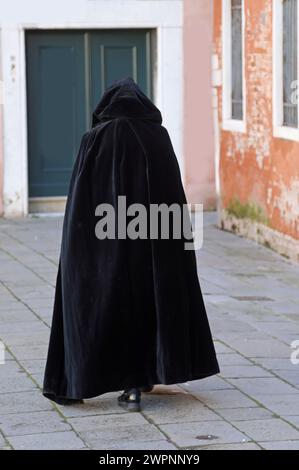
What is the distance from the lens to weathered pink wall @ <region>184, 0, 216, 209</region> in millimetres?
15766

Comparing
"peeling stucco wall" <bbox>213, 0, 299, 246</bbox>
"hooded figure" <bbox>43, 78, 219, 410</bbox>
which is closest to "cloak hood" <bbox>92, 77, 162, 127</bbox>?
"hooded figure" <bbox>43, 78, 219, 410</bbox>

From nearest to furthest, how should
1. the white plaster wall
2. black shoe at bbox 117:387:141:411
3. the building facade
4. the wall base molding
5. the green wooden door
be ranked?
black shoe at bbox 117:387:141:411 → the wall base molding → the white plaster wall → the building facade → the green wooden door

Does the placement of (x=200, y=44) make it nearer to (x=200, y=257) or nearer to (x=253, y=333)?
(x=200, y=257)

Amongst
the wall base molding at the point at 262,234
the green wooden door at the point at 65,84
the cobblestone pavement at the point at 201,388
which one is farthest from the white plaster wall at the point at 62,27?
the cobblestone pavement at the point at 201,388

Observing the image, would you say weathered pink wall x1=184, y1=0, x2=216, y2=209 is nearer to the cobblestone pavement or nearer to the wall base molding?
the wall base molding

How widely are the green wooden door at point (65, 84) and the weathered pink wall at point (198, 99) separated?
63 cm

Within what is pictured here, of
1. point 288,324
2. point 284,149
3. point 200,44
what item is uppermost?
point 200,44

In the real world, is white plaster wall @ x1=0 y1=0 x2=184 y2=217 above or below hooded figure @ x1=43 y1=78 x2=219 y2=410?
above

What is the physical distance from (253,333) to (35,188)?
24.9 feet

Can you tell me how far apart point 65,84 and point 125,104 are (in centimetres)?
950

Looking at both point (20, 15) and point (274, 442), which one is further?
point (20, 15)

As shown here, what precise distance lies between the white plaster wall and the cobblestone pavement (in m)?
3.89

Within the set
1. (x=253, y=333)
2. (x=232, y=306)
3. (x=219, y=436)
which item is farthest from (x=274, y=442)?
(x=232, y=306)

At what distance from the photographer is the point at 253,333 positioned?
868 centimetres
